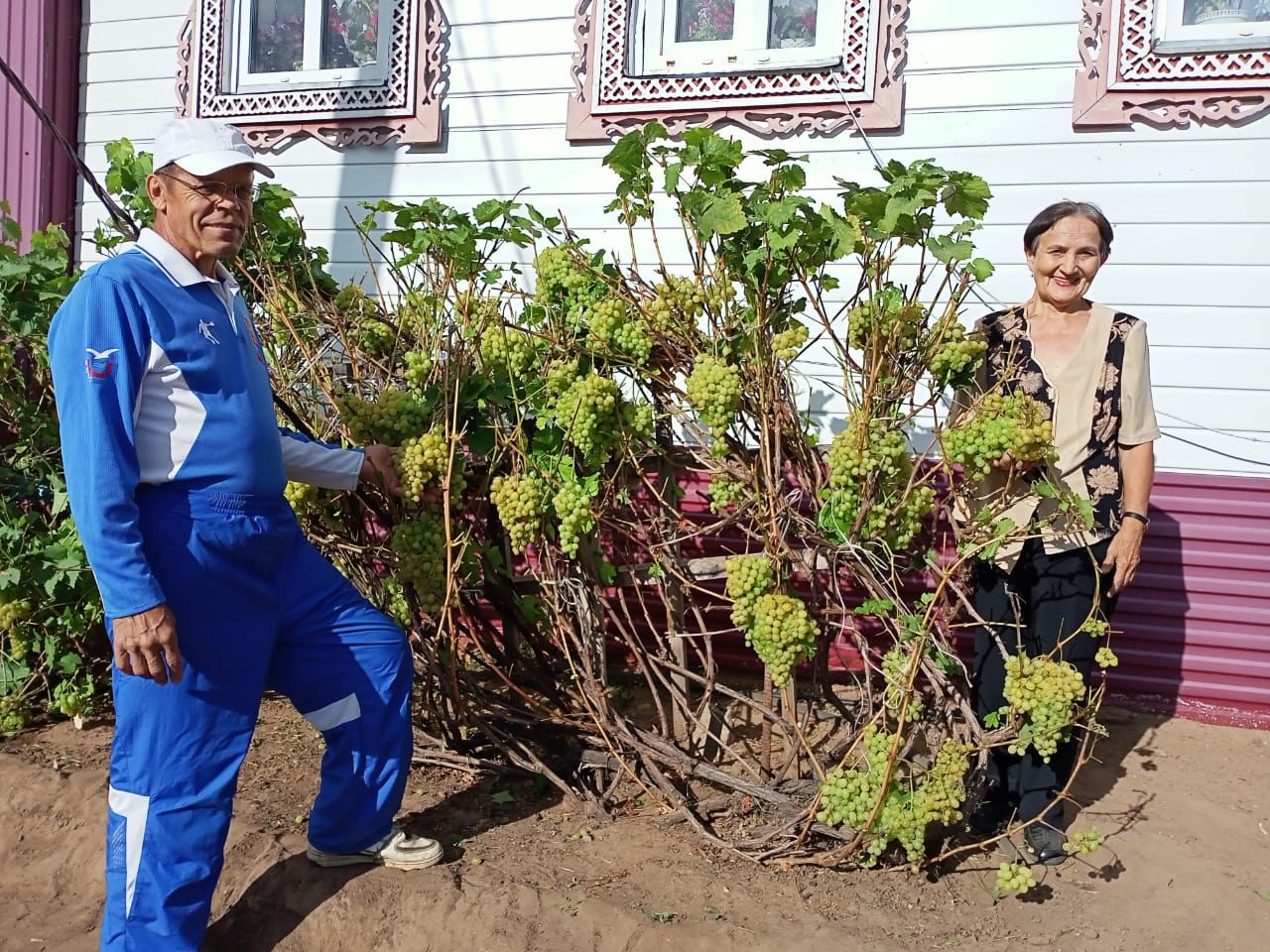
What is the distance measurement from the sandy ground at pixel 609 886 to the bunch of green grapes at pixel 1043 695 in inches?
20.4

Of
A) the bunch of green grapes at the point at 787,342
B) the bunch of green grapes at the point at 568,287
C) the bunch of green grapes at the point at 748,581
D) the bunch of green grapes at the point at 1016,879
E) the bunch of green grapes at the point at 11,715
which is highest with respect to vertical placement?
the bunch of green grapes at the point at 568,287

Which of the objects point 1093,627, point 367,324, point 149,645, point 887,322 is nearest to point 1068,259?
point 887,322

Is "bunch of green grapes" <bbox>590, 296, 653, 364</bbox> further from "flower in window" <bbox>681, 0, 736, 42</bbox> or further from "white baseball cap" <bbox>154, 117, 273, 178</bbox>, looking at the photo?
"flower in window" <bbox>681, 0, 736, 42</bbox>

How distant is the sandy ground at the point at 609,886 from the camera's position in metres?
2.87

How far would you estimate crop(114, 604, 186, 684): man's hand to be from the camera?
245 centimetres

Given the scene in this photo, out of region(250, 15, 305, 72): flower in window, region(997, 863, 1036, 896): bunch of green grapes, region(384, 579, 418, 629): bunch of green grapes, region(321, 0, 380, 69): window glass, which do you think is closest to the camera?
region(997, 863, 1036, 896): bunch of green grapes

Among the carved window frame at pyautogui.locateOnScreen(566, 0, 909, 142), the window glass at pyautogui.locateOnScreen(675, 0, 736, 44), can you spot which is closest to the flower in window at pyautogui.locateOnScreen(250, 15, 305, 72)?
the carved window frame at pyautogui.locateOnScreen(566, 0, 909, 142)

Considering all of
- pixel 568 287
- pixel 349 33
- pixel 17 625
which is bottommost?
pixel 17 625

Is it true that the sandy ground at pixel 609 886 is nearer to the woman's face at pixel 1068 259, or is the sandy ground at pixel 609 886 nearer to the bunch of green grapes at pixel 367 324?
the bunch of green grapes at pixel 367 324

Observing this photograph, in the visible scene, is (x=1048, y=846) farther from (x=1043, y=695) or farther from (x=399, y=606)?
(x=399, y=606)

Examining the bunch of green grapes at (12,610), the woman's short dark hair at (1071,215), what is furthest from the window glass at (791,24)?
the bunch of green grapes at (12,610)

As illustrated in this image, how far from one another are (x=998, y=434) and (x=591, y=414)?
3.48 feet

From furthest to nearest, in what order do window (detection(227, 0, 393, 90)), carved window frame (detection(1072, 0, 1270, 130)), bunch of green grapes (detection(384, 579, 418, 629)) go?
window (detection(227, 0, 393, 90))
carved window frame (detection(1072, 0, 1270, 130))
bunch of green grapes (detection(384, 579, 418, 629))

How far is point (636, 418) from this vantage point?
3.09 m
